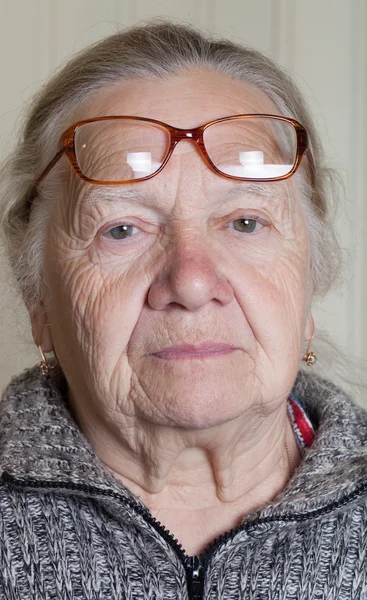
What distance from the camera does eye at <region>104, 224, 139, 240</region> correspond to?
1488 mm

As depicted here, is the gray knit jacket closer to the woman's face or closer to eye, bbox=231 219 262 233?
the woman's face

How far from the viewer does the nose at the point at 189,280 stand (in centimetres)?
137

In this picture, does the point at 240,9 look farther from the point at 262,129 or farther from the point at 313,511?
the point at 313,511

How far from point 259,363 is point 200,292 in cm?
17

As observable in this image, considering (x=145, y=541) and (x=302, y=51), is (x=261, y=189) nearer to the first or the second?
(x=145, y=541)

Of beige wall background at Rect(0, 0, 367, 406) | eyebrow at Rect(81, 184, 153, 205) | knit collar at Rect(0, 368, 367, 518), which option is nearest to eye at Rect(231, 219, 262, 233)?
eyebrow at Rect(81, 184, 153, 205)

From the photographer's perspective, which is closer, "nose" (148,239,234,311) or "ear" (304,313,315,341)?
"nose" (148,239,234,311)

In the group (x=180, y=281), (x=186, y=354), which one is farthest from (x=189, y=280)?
(x=186, y=354)

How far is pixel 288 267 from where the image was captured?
153cm

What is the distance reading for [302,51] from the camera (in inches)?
98.6

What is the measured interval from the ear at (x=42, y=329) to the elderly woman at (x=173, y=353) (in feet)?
0.12

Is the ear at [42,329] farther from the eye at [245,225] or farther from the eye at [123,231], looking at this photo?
the eye at [245,225]

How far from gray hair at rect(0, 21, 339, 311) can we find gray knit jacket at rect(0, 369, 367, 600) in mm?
369

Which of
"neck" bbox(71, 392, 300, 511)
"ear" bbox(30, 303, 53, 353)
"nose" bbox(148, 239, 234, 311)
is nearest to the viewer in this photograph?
"nose" bbox(148, 239, 234, 311)
